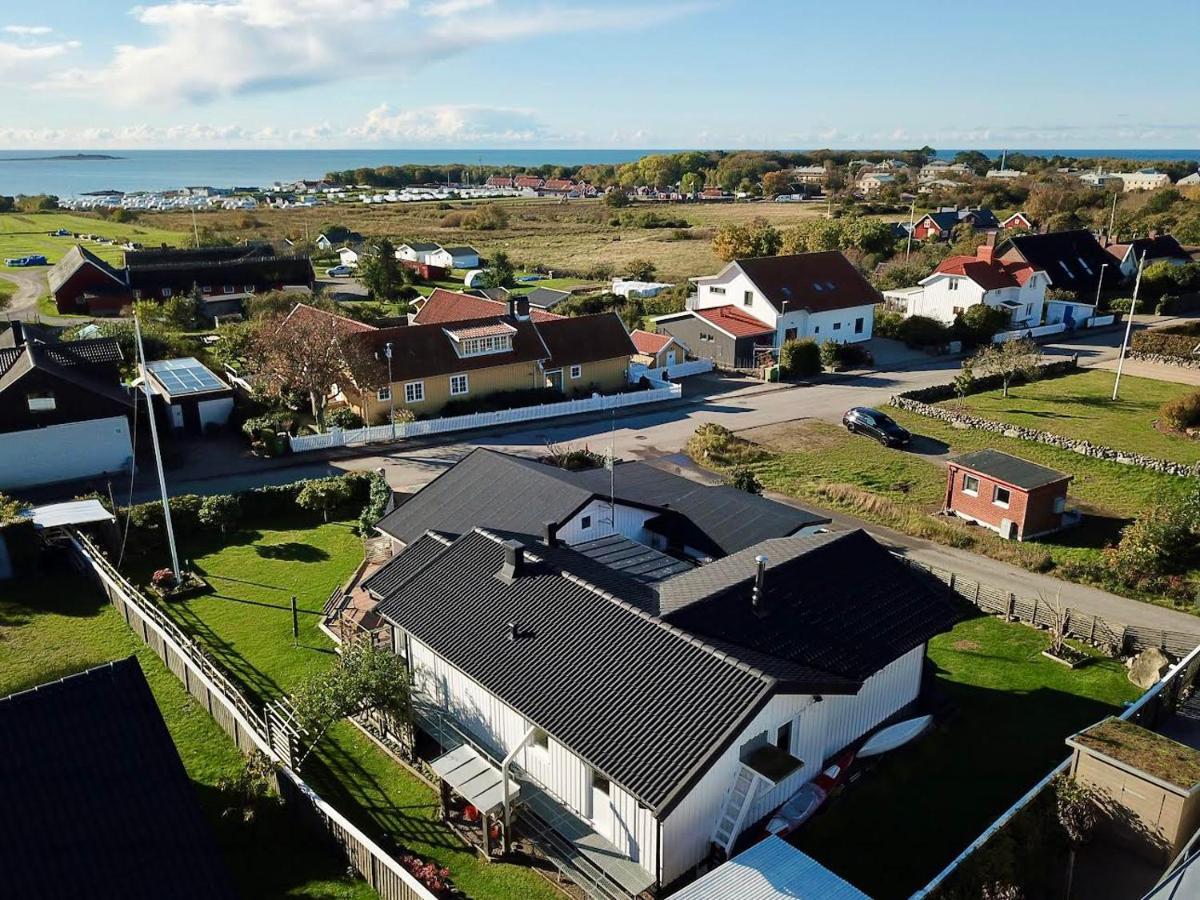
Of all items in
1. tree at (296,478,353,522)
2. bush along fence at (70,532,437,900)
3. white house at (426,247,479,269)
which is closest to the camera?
bush along fence at (70,532,437,900)

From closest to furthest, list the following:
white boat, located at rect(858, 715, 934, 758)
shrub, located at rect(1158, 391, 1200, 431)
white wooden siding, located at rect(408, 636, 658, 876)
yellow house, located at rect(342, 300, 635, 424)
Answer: white wooden siding, located at rect(408, 636, 658, 876), white boat, located at rect(858, 715, 934, 758), shrub, located at rect(1158, 391, 1200, 431), yellow house, located at rect(342, 300, 635, 424)

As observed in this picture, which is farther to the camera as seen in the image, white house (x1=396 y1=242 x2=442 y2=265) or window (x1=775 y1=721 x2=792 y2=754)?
white house (x1=396 y1=242 x2=442 y2=265)

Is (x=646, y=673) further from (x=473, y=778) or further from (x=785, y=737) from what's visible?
(x=473, y=778)

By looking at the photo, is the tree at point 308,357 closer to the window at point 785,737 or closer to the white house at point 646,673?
the white house at point 646,673

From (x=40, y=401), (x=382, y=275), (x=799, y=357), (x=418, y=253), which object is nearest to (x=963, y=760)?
(x=40, y=401)

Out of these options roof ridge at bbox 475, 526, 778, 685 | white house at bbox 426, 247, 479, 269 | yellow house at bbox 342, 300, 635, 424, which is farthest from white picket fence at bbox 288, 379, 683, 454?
white house at bbox 426, 247, 479, 269

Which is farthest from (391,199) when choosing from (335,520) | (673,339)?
(335,520)

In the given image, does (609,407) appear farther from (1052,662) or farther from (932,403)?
(1052,662)

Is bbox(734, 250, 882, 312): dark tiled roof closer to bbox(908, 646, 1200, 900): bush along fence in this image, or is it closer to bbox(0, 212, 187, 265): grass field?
bbox(908, 646, 1200, 900): bush along fence
